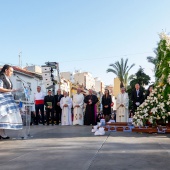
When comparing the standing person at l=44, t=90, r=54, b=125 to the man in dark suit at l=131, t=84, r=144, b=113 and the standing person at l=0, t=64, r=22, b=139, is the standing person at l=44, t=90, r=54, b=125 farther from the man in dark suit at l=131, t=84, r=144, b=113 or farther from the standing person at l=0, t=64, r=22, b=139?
the standing person at l=0, t=64, r=22, b=139

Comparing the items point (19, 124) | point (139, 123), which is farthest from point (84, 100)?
point (19, 124)

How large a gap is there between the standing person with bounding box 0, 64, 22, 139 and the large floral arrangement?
12.1 feet

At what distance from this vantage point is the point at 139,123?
8977 mm

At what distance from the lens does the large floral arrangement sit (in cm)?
851

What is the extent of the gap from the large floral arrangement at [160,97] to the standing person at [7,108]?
12.1ft

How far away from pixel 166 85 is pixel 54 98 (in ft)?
24.4

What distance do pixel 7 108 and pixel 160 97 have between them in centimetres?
447

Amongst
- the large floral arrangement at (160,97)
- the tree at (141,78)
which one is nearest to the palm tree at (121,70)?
the tree at (141,78)

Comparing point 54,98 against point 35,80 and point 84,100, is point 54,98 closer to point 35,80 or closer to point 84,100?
point 84,100

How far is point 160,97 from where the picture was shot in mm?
8891

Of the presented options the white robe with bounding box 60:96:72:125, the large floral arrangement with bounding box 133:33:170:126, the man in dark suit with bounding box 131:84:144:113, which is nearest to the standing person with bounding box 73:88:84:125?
the white robe with bounding box 60:96:72:125

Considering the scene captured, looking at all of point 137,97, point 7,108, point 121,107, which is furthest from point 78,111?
point 7,108

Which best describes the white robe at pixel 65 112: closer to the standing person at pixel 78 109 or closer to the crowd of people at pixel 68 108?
the crowd of people at pixel 68 108

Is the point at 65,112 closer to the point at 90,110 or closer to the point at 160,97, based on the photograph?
the point at 90,110
